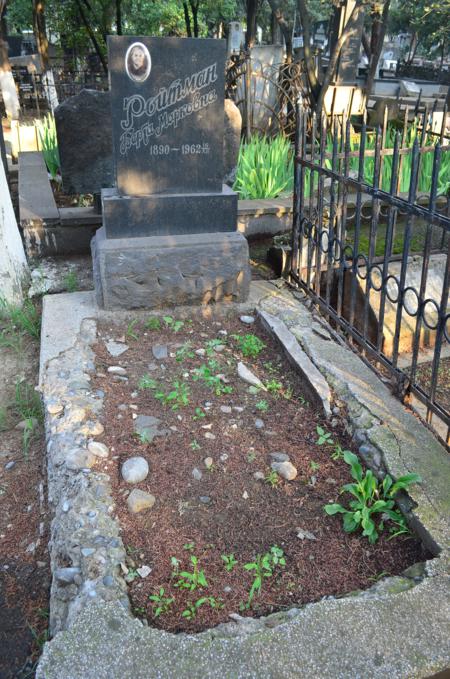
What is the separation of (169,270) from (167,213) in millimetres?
398

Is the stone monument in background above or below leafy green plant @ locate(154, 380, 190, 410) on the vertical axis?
above

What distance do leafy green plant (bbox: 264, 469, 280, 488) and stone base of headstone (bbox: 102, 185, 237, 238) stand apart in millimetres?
2008

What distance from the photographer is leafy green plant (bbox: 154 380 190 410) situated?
313cm

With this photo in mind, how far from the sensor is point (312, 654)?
1.79 m

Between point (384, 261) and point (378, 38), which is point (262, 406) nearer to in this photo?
point (384, 261)

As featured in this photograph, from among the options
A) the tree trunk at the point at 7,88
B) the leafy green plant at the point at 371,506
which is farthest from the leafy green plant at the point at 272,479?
the tree trunk at the point at 7,88

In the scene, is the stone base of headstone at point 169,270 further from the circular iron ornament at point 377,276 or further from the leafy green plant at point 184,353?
the circular iron ornament at point 377,276

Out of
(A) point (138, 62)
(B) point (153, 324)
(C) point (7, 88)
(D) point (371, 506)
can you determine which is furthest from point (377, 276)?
(C) point (7, 88)

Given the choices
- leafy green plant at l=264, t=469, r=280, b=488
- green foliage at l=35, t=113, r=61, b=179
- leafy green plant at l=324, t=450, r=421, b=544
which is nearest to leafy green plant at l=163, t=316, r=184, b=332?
leafy green plant at l=264, t=469, r=280, b=488

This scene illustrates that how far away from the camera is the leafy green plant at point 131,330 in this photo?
381 centimetres

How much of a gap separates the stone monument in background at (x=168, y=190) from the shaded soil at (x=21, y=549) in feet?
3.64

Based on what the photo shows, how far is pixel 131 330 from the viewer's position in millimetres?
3873

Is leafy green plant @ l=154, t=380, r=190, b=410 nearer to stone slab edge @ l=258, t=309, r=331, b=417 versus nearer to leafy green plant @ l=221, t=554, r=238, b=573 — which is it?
stone slab edge @ l=258, t=309, r=331, b=417

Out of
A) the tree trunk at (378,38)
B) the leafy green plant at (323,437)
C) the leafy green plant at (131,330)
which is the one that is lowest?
the leafy green plant at (323,437)
